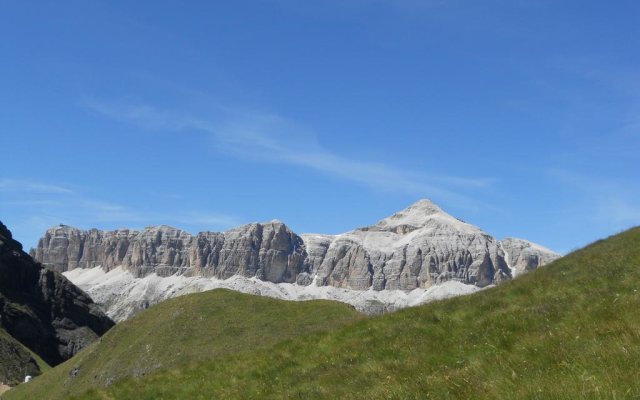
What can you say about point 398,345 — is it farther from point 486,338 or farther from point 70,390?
point 70,390

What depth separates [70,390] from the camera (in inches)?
2653

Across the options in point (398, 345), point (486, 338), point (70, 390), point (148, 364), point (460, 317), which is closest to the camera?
point (486, 338)

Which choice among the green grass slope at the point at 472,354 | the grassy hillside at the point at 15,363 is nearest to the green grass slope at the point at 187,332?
the green grass slope at the point at 472,354

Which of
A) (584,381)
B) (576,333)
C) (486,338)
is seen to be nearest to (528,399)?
(584,381)

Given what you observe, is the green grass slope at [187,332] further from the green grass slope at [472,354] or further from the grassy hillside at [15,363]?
the grassy hillside at [15,363]

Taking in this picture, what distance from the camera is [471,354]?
18.4 metres

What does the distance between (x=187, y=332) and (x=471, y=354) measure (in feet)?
151

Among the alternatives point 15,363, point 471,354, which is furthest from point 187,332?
point 15,363

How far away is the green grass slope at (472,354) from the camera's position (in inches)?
445

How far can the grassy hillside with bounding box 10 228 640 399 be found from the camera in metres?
11.3

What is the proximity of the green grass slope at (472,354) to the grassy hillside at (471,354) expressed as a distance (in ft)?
0.14

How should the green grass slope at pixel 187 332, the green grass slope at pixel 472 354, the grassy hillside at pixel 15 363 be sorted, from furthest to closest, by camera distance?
the grassy hillside at pixel 15 363
the green grass slope at pixel 187 332
the green grass slope at pixel 472 354

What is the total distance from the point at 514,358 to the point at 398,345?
7811 millimetres

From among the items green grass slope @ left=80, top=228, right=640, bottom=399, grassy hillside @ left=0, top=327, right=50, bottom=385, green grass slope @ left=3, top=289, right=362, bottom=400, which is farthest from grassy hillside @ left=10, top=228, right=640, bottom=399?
grassy hillside @ left=0, top=327, right=50, bottom=385
